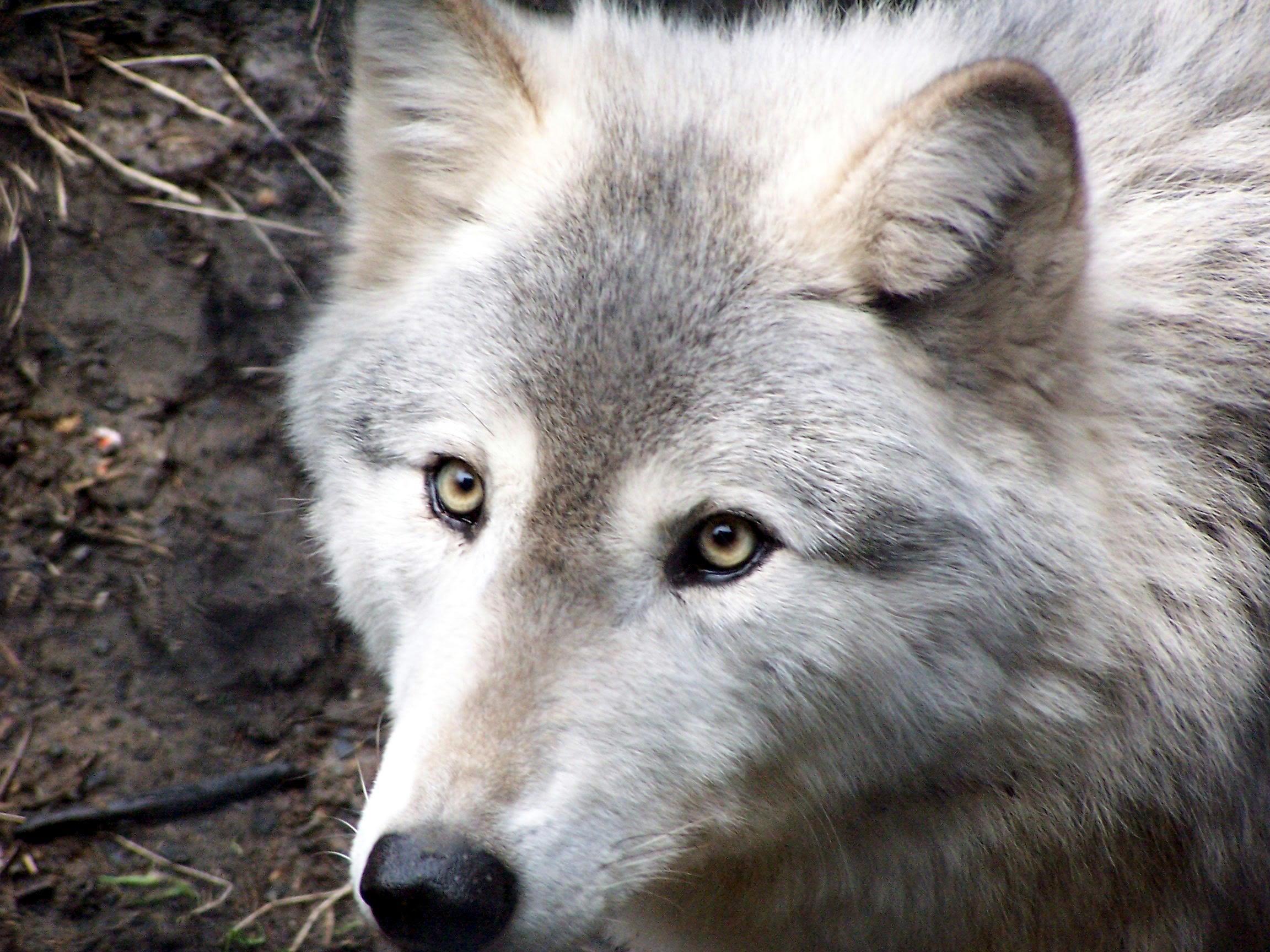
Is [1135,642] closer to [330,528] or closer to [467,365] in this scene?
Answer: [467,365]

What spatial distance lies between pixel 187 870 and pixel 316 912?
17.3 inches

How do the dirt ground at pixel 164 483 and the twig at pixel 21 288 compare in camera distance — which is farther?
the twig at pixel 21 288

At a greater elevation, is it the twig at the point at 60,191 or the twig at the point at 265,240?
the twig at the point at 265,240

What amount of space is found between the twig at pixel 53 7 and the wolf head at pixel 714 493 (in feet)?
8.75

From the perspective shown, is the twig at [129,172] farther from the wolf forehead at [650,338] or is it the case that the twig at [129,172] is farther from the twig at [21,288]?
the wolf forehead at [650,338]

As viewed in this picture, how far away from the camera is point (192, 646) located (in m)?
4.26

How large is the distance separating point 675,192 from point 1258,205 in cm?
131

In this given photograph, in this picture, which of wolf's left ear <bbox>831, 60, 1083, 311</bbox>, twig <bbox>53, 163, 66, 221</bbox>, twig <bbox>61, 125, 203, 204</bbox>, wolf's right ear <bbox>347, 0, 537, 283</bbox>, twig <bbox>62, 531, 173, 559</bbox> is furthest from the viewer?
twig <bbox>61, 125, 203, 204</bbox>

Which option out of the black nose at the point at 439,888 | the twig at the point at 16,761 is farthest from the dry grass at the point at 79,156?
the black nose at the point at 439,888

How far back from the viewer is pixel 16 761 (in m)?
3.95

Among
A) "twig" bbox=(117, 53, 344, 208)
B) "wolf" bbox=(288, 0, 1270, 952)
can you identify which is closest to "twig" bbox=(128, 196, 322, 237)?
"twig" bbox=(117, 53, 344, 208)

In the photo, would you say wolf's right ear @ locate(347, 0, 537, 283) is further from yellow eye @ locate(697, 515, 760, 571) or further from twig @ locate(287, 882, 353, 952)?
twig @ locate(287, 882, 353, 952)

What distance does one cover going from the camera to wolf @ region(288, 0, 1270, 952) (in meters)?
2.26

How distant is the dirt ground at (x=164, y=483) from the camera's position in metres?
3.98
